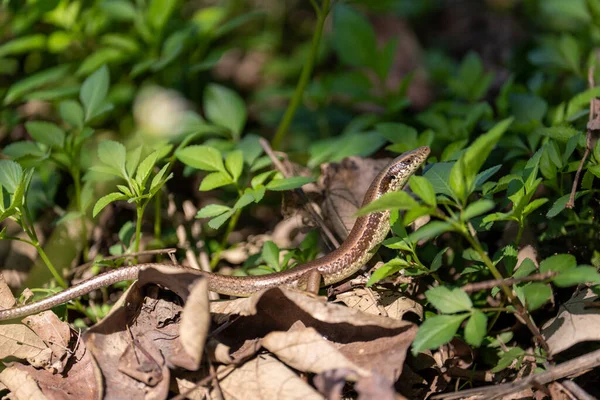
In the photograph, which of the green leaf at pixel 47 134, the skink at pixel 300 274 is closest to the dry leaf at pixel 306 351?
the skink at pixel 300 274

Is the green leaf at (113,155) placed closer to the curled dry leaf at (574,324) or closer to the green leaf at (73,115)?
the green leaf at (73,115)

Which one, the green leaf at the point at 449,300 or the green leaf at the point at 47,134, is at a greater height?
the green leaf at the point at 47,134

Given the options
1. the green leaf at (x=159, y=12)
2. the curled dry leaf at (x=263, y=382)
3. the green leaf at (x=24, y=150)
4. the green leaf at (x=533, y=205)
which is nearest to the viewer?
the curled dry leaf at (x=263, y=382)

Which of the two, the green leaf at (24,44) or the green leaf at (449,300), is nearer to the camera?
the green leaf at (449,300)

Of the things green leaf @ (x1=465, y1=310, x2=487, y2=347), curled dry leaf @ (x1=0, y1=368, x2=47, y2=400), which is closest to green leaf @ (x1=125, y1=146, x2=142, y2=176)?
curled dry leaf @ (x1=0, y1=368, x2=47, y2=400)

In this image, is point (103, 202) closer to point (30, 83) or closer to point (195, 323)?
point (195, 323)

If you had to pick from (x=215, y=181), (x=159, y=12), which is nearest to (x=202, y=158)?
(x=215, y=181)

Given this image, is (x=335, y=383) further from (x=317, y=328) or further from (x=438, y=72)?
(x=438, y=72)

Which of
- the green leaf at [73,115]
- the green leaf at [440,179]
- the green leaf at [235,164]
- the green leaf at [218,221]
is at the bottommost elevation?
the green leaf at [218,221]
